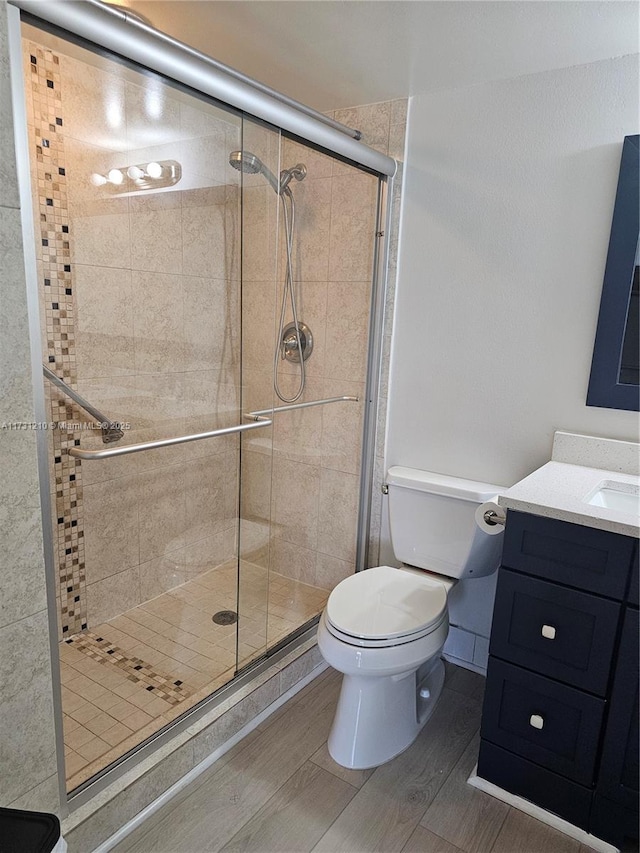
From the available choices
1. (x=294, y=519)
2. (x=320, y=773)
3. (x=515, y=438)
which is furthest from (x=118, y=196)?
(x=320, y=773)

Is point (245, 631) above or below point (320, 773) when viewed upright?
above

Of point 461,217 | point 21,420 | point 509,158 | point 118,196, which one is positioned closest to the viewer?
point 21,420

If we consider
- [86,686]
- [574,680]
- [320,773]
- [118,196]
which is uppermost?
[118,196]

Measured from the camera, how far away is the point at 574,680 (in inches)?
60.0

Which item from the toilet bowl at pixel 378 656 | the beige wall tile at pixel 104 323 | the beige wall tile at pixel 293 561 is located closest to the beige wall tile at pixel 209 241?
the beige wall tile at pixel 104 323

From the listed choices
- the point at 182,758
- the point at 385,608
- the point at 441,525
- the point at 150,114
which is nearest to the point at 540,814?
the point at 385,608

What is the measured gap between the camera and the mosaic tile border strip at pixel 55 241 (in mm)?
1324

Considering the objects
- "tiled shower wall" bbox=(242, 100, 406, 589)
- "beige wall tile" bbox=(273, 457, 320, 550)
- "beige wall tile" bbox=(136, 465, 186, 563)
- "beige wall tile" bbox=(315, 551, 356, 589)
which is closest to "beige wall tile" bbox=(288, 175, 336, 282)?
"tiled shower wall" bbox=(242, 100, 406, 589)

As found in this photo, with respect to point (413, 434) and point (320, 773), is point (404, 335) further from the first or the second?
point (320, 773)

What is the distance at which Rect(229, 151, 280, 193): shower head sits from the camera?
5.74 ft

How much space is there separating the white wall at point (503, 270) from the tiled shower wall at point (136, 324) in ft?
2.58

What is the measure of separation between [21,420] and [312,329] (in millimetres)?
1328

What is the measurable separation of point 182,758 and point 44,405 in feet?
3.68

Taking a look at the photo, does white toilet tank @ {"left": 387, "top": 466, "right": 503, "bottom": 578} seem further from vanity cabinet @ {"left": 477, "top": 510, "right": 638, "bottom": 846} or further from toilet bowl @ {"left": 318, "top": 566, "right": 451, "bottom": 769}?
vanity cabinet @ {"left": 477, "top": 510, "right": 638, "bottom": 846}
